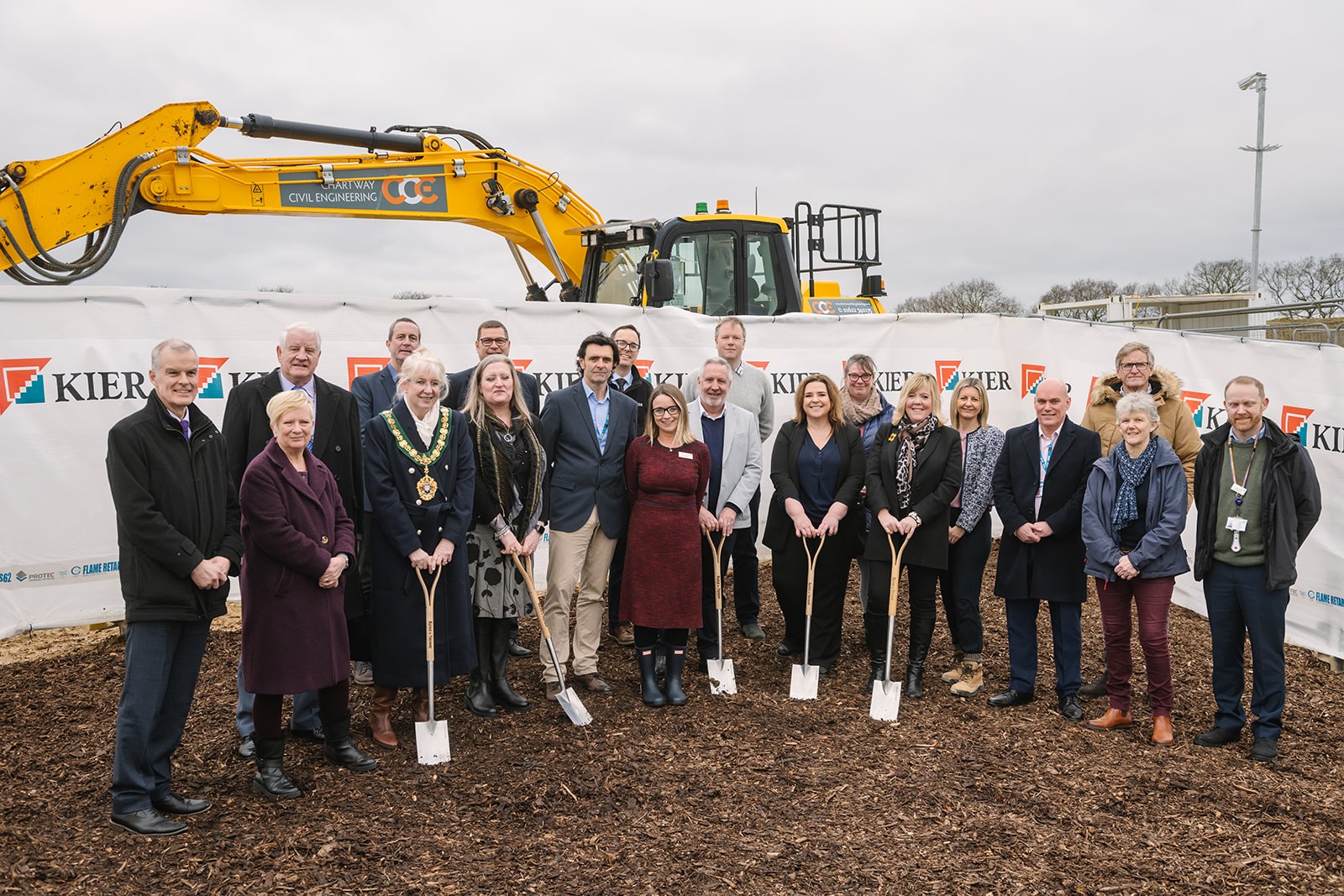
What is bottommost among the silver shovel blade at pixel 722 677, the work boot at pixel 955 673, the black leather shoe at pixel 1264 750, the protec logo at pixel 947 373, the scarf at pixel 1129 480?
the black leather shoe at pixel 1264 750

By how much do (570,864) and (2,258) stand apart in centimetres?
586

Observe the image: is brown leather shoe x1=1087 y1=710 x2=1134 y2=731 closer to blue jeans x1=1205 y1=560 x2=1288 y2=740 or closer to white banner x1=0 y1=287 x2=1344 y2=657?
blue jeans x1=1205 y1=560 x2=1288 y2=740

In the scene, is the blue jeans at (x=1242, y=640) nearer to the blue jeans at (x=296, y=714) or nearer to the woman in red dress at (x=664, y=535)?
the woman in red dress at (x=664, y=535)

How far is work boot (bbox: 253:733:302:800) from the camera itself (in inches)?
161

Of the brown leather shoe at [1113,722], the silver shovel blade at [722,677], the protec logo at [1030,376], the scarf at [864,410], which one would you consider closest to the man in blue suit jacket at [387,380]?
the silver shovel blade at [722,677]

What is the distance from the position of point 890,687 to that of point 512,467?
2318 mm

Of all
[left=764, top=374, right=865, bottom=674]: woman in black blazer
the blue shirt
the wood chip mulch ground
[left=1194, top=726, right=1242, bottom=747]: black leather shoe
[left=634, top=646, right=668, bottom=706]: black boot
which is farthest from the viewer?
[left=764, top=374, right=865, bottom=674]: woman in black blazer

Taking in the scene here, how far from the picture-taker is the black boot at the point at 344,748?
173 inches

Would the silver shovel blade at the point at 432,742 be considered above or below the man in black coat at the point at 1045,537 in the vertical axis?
below

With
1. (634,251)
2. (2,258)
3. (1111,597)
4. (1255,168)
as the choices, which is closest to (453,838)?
(1111,597)

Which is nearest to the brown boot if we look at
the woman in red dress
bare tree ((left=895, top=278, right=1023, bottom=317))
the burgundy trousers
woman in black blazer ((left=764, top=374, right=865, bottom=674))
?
the woman in red dress

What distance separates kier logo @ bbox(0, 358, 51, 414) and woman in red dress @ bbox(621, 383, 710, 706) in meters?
3.69

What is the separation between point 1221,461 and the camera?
193 inches

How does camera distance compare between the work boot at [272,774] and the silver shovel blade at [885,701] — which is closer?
the work boot at [272,774]
